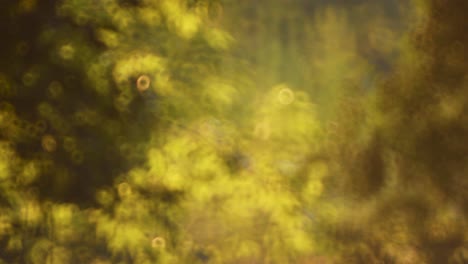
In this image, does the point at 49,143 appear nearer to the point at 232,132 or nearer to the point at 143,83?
the point at 143,83

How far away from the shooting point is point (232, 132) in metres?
1.52

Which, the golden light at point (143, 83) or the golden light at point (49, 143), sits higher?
the golden light at point (143, 83)

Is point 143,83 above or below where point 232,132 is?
above

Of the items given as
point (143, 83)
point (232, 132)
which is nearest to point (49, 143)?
point (143, 83)

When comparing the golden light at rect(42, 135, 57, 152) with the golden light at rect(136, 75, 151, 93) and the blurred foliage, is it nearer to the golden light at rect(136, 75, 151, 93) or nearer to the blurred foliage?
the blurred foliage

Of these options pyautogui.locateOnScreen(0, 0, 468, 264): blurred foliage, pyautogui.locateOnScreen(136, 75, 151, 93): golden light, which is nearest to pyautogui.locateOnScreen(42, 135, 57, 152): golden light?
pyautogui.locateOnScreen(0, 0, 468, 264): blurred foliage

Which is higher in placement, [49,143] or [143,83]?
[143,83]

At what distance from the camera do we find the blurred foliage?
4.81 ft

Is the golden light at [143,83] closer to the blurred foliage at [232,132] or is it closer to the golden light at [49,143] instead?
the blurred foliage at [232,132]

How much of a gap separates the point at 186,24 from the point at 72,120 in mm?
435

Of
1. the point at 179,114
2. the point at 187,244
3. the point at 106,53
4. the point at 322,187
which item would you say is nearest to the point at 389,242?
the point at 322,187

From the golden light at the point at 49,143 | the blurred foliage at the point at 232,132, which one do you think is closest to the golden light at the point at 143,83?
the blurred foliage at the point at 232,132

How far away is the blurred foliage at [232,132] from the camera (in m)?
1.47

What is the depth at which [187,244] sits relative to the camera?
1.53m
